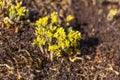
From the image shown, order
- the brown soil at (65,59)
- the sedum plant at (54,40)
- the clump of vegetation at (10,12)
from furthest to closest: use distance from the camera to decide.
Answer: the clump of vegetation at (10,12), the sedum plant at (54,40), the brown soil at (65,59)

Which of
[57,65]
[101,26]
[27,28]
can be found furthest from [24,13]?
[101,26]

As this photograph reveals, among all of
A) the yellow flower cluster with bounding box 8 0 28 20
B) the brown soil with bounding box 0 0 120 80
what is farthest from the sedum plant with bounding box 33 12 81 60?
the yellow flower cluster with bounding box 8 0 28 20

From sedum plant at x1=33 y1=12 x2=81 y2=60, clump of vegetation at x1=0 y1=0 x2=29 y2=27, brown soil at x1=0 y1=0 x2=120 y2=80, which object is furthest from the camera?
clump of vegetation at x1=0 y1=0 x2=29 y2=27

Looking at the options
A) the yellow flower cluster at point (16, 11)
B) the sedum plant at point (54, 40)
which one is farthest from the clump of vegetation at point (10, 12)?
the sedum plant at point (54, 40)

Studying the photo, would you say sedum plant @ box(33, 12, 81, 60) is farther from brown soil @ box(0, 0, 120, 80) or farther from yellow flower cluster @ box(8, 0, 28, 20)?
yellow flower cluster @ box(8, 0, 28, 20)

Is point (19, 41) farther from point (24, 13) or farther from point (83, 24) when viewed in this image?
point (83, 24)

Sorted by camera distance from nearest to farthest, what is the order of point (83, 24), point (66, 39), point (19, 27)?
point (66, 39)
point (19, 27)
point (83, 24)

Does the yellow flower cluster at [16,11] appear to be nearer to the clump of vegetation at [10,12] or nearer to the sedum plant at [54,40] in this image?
the clump of vegetation at [10,12]
